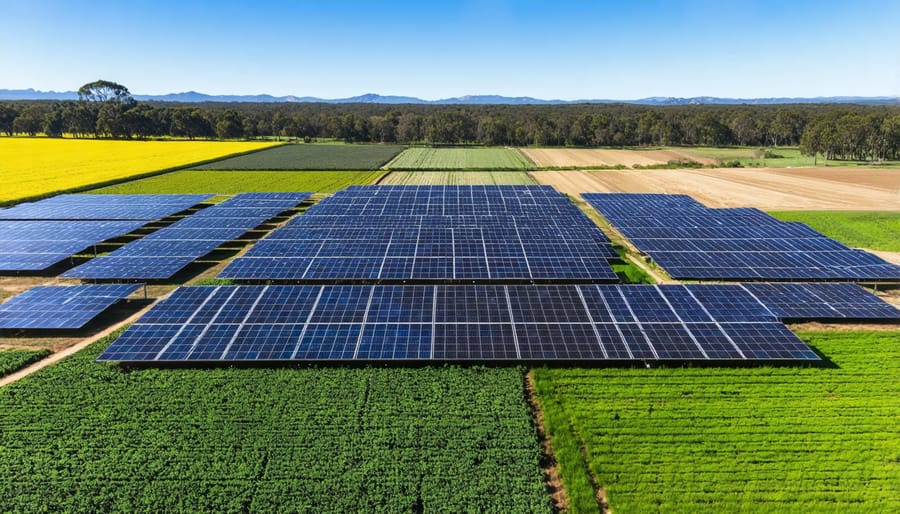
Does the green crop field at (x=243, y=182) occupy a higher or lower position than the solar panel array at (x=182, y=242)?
higher

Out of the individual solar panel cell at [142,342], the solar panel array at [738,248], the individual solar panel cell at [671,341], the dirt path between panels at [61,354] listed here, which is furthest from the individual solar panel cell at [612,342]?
the dirt path between panels at [61,354]

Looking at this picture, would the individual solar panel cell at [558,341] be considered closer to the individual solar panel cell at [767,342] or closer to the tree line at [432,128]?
the individual solar panel cell at [767,342]

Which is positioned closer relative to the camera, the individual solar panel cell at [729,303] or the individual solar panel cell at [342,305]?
Answer: the individual solar panel cell at [342,305]

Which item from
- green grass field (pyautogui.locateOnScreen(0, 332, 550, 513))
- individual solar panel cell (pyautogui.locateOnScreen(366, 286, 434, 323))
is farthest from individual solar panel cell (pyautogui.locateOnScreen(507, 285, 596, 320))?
individual solar panel cell (pyautogui.locateOnScreen(366, 286, 434, 323))

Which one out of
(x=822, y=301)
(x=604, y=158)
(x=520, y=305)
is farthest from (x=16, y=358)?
(x=604, y=158)

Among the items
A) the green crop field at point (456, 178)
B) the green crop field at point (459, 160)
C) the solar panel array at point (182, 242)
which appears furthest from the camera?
the green crop field at point (459, 160)

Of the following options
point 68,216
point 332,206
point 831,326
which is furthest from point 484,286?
point 68,216
